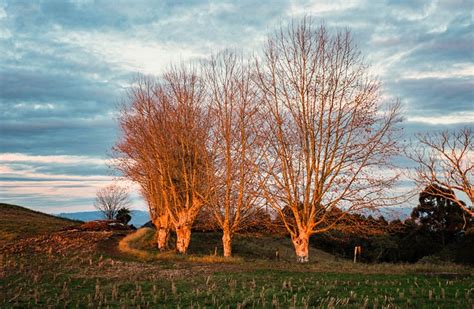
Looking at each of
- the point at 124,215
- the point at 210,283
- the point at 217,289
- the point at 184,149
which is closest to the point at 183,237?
the point at 184,149

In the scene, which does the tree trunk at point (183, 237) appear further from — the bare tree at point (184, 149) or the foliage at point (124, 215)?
the foliage at point (124, 215)

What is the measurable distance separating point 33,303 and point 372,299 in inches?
375

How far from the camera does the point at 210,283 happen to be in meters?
15.4

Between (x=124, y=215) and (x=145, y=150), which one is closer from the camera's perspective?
(x=145, y=150)

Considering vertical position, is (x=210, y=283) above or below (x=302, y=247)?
below

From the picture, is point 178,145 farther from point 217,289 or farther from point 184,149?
point 217,289

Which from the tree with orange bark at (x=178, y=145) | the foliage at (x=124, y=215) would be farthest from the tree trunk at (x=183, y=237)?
the foliage at (x=124, y=215)

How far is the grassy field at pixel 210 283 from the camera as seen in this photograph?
11758mm

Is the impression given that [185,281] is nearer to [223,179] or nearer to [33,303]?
[33,303]

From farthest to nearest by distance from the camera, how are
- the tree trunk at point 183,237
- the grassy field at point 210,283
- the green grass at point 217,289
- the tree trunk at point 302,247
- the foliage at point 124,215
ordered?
the foliage at point 124,215 → the tree trunk at point 183,237 → the tree trunk at point 302,247 → the grassy field at point 210,283 → the green grass at point 217,289

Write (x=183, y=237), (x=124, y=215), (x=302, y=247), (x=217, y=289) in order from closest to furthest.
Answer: (x=217, y=289) < (x=302, y=247) < (x=183, y=237) < (x=124, y=215)

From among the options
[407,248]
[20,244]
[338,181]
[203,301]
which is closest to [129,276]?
[203,301]

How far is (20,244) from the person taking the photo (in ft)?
105

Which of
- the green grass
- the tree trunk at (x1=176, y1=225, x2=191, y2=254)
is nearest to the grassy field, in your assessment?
the green grass
